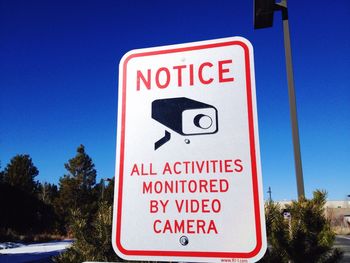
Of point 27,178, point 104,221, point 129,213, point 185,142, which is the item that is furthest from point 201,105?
point 27,178

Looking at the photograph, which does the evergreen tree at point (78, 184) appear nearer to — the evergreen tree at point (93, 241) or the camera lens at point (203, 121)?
the evergreen tree at point (93, 241)

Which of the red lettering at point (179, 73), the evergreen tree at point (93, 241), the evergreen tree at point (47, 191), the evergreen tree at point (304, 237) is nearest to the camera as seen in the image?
the red lettering at point (179, 73)

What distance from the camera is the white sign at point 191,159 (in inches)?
47.2

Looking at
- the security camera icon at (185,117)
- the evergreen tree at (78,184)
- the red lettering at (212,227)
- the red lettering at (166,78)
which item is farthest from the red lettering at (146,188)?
the evergreen tree at (78,184)

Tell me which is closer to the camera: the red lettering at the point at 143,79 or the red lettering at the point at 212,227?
the red lettering at the point at 212,227

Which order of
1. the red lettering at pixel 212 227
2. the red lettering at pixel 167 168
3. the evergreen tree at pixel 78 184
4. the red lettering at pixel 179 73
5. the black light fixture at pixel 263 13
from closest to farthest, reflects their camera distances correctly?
the red lettering at pixel 212 227, the red lettering at pixel 167 168, the red lettering at pixel 179 73, the black light fixture at pixel 263 13, the evergreen tree at pixel 78 184

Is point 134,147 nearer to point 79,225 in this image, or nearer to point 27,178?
point 79,225

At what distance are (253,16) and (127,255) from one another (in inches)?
165

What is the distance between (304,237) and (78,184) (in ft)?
120

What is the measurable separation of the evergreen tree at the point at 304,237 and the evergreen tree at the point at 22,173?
121 feet

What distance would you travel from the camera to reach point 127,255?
1294 millimetres

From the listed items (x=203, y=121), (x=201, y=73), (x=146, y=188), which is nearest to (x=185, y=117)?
(x=203, y=121)

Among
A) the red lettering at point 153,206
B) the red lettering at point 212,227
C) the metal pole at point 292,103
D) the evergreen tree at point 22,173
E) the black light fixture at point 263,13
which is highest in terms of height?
the evergreen tree at point 22,173

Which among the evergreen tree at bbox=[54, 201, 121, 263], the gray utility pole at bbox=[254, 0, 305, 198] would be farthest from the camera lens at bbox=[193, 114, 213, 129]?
the gray utility pole at bbox=[254, 0, 305, 198]
